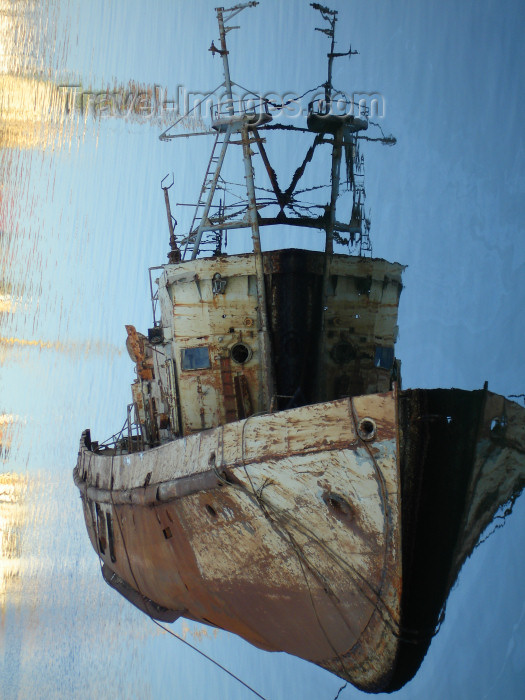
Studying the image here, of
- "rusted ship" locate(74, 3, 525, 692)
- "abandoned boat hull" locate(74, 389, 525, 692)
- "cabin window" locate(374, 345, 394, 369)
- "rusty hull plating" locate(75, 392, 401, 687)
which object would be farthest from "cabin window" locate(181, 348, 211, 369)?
"cabin window" locate(374, 345, 394, 369)

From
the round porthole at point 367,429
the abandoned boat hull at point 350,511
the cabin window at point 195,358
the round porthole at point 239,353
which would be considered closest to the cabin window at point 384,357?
the round porthole at point 239,353

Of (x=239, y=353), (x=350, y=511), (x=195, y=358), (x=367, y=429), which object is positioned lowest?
(x=350, y=511)

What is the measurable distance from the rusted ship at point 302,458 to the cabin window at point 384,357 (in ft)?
0.12

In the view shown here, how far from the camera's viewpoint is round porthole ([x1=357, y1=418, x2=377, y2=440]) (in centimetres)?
1013

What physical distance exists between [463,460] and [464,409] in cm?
69

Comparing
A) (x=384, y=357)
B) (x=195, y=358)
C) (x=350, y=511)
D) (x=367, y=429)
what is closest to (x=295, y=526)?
(x=350, y=511)

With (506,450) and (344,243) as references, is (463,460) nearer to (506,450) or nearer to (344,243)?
(506,450)

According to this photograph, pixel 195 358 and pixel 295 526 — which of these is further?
pixel 195 358

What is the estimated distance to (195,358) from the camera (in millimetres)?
14258

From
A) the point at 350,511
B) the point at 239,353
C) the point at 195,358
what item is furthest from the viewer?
the point at 195,358

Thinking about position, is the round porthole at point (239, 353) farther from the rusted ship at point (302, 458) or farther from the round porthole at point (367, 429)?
the round porthole at point (367, 429)

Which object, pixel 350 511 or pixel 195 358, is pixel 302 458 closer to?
pixel 350 511

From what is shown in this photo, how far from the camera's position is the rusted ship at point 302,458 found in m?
10.6

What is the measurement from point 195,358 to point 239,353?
75cm
